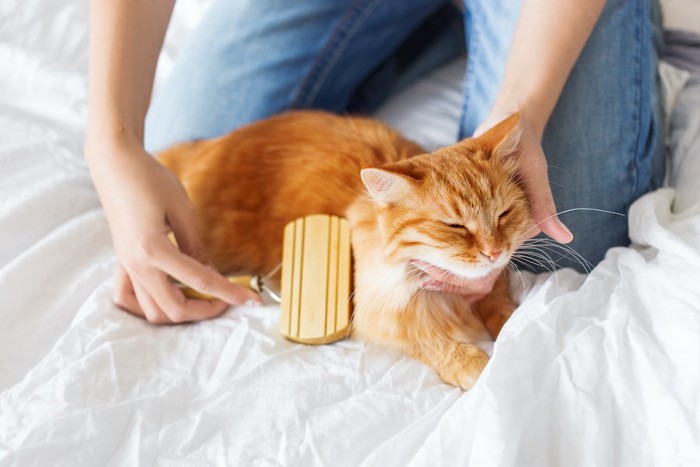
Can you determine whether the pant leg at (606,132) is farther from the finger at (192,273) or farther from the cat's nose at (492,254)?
the finger at (192,273)

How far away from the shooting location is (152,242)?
3.98 ft

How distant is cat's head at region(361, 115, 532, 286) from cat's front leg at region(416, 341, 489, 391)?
6.2 inches

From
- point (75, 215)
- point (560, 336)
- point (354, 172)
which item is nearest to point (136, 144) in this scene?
point (75, 215)

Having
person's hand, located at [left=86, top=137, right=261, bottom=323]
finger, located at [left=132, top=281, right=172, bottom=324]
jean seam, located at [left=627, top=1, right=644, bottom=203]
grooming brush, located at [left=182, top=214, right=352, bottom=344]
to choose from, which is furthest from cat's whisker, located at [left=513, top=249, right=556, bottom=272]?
finger, located at [left=132, top=281, right=172, bottom=324]

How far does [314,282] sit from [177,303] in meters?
0.29

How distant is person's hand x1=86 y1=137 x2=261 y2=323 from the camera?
1.23m

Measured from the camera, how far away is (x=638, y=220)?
1287 mm

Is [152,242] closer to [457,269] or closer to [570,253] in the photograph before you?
[457,269]

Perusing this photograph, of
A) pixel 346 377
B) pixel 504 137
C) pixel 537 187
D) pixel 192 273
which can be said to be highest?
pixel 504 137

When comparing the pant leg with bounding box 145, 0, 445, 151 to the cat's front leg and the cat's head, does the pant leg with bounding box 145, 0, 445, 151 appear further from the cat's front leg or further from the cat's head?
the cat's front leg

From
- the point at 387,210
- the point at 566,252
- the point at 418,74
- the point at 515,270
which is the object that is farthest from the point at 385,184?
the point at 418,74

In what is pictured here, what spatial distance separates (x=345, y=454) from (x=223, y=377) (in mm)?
309

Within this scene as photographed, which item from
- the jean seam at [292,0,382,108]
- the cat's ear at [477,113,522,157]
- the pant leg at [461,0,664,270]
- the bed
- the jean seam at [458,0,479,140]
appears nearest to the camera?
the bed

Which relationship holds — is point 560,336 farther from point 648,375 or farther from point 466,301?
point 466,301
